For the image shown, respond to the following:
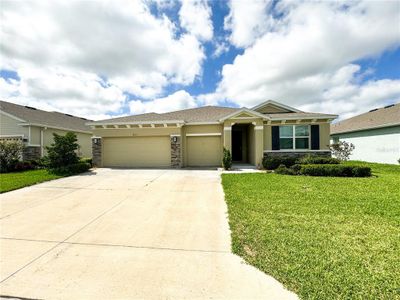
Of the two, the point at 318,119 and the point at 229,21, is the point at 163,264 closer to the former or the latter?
the point at 229,21

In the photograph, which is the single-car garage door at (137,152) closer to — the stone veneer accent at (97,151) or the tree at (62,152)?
the stone veneer accent at (97,151)

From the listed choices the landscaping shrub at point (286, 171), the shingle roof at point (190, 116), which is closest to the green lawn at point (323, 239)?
the landscaping shrub at point (286, 171)

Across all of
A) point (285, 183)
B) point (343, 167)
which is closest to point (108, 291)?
point (285, 183)

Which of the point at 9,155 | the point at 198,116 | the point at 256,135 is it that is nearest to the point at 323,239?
the point at 256,135

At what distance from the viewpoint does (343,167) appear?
10289mm

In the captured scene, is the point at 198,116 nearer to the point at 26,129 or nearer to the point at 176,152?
the point at 176,152

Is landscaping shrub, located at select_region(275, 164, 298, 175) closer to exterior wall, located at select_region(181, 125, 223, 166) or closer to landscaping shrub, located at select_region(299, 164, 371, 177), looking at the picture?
landscaping shrub, located at select_region(299, 164, 371, 177)

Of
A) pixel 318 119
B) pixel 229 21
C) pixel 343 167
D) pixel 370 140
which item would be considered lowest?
pixel 343 167

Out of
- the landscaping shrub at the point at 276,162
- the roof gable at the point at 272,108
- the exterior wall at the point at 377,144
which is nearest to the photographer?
the landscaping shrub at the point at 276,162

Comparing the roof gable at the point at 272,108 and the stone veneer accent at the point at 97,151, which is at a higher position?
the roof gable at the point at 272,108

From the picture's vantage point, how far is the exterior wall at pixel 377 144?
15684 mm

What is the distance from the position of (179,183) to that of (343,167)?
802 centimetres

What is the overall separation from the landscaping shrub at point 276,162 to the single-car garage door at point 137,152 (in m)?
6.42

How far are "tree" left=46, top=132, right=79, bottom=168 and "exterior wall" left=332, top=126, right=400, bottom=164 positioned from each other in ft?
72.7
